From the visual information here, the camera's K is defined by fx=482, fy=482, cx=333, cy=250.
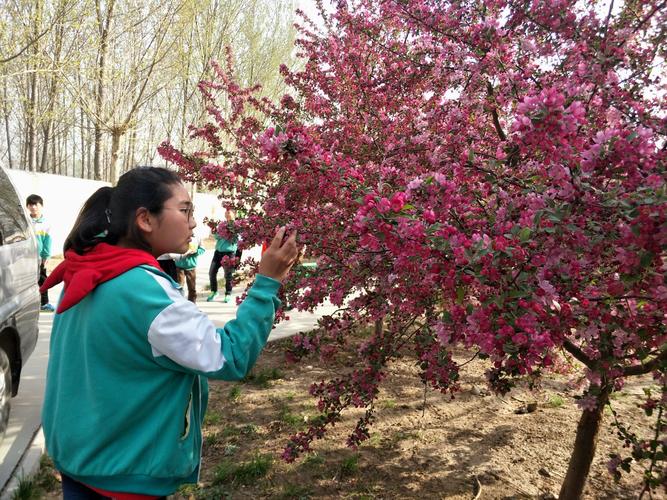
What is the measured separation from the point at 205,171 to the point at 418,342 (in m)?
2.31

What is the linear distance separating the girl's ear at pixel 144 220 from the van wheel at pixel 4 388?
226 cm

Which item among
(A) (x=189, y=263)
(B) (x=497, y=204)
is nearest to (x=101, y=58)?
(A) (x=189, y=263)

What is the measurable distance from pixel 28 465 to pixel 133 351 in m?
2.30

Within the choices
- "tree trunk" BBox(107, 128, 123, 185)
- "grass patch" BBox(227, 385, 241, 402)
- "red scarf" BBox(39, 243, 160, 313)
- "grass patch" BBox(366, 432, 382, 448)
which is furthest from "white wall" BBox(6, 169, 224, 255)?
"red scarf" BBox(39, 243, 160, 313)

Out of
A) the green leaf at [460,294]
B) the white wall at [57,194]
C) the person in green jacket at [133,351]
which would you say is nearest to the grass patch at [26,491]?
the person in green jacket at [133,351]

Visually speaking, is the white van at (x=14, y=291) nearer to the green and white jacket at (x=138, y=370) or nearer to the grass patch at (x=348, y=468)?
the green and white jacket at (x=138, y=370)

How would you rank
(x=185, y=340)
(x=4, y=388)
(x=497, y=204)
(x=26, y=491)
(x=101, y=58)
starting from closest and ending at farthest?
(x=185, y=340), (x=497, y=204), (x=26, y=491), (x=4, y=388), (x=101, y=58)

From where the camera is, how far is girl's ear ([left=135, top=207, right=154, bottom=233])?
1432 millimetres

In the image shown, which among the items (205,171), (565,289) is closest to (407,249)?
(565,289)

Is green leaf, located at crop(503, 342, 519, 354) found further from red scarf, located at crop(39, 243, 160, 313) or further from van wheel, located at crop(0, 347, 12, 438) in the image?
van wheel, located at crop(0, 347, 12, 438)

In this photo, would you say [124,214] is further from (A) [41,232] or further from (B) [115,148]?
(B) [115,148]

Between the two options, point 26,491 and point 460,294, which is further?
point 26,491

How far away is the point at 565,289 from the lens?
5.35 feet

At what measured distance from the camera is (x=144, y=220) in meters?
1.44
